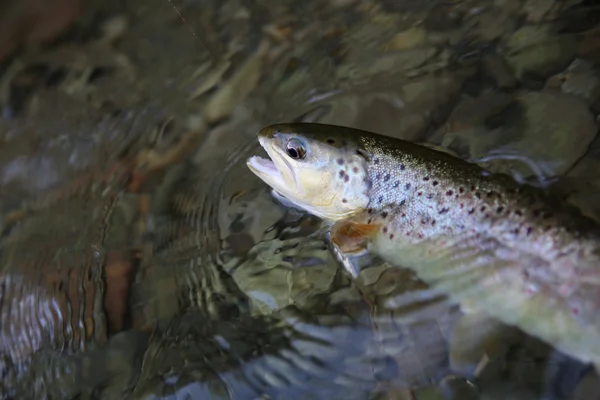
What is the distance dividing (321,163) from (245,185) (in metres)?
0.65

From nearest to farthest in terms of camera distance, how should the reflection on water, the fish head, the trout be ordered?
the trout
the fish head
the reflection on water

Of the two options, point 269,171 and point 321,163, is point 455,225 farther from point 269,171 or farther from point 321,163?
point 269,171

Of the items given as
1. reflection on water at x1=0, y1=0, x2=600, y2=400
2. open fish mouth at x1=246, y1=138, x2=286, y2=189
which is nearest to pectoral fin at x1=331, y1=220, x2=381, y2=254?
reflection on water at x1=0, y1=0, x2=600, y2=400

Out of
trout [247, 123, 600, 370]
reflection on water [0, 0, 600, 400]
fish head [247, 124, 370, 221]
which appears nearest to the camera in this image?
trout [247, 123, 600, 370]

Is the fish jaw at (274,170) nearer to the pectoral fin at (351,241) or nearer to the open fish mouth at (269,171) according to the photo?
the open fish mouth at (269,171)

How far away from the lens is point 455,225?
194 cm

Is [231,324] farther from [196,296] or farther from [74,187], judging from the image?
[74,187]

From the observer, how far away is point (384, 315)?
7.14ft

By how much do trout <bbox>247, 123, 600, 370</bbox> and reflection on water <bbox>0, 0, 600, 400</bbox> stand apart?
0.13 metres

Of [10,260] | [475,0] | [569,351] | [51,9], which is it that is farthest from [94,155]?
[569,351]

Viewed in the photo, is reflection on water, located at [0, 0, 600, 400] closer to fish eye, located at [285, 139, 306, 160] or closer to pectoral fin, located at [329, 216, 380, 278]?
pectoral fin, located at [329, 216, 380, 278]

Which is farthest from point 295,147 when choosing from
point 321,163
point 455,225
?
point 455,225

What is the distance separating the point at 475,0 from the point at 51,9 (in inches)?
83.4

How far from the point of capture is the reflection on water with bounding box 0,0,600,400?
2139mm
